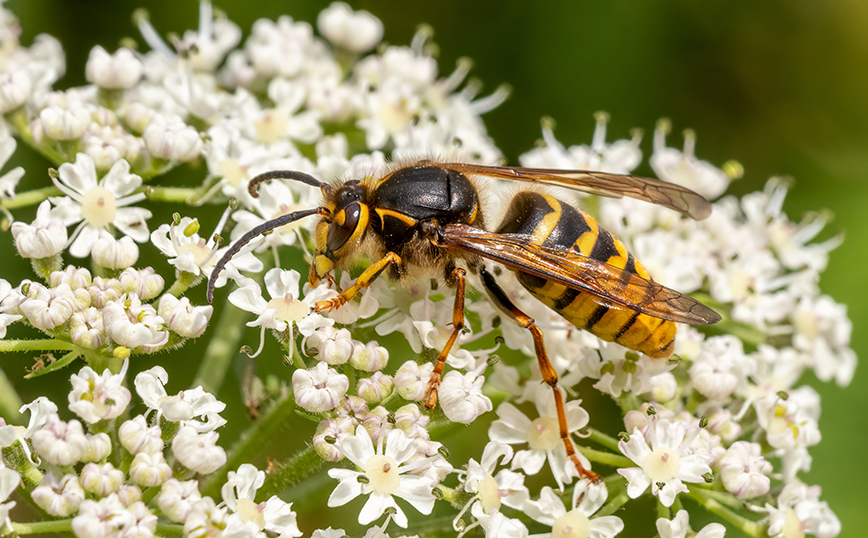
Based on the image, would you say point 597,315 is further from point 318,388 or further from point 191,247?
point 191,247

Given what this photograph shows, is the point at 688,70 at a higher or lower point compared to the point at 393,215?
higher

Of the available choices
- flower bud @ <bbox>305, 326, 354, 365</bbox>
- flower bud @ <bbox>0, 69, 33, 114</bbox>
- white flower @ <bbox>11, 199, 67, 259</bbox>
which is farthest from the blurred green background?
flower bud @ <bbox>305, 326, 354, 365</bbox>

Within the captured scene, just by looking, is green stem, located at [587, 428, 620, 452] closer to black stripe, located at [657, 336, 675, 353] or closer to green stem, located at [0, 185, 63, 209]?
black stripe, located at [657, 336, 675, 353]

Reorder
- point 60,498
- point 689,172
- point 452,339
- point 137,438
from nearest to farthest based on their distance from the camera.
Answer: point 60,498, point 137,438, point 452,339, point 689,172

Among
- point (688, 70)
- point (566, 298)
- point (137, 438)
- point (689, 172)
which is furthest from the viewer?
point (688, 70)

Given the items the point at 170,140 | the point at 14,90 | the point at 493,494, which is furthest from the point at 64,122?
the point at 493,494

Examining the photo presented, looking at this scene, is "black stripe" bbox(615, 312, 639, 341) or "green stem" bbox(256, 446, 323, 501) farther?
"black stripe" bbox(615, 312, 639, 341)

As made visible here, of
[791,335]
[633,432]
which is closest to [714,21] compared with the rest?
[791,335]
